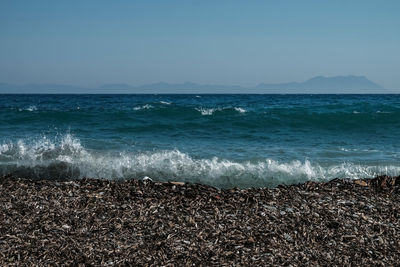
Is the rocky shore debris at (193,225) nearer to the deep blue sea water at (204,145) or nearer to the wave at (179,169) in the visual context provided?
the wave at (179,169)

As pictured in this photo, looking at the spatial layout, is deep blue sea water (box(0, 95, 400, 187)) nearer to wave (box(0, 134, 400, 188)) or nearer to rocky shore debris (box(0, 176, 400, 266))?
wave (box(0, 134, 400, 188))

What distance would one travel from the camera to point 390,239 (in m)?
4.54

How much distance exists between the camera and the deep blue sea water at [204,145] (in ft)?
27.6

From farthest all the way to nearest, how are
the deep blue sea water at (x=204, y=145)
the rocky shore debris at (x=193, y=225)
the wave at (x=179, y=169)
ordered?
the deep blue sea water at (x=204, y=145), the wave at (x=179, y=169), the rocky shore debris at (x=193, y=225)

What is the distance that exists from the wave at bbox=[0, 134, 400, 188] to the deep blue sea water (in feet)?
0.07

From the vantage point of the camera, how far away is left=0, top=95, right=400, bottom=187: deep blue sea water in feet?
27.6

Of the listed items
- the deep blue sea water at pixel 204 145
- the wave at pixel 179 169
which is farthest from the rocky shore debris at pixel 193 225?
the deep blue sea water at pixel 204 145

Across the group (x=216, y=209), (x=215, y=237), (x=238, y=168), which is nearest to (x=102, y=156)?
(x=238, y=168)

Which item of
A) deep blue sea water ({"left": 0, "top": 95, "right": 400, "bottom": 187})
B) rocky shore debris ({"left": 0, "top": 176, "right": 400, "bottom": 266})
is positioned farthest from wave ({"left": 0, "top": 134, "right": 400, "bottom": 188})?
rocky shore debris ({"left": 0, "top": 176, "right": 400, "bottom": 266})

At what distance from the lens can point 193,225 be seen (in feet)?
15.4

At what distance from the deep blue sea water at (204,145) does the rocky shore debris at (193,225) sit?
7.13 ft

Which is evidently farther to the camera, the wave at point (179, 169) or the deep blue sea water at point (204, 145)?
the deep blue sea water at point (204, 145)

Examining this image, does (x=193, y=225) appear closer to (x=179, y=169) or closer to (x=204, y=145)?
(x=179, y=169)

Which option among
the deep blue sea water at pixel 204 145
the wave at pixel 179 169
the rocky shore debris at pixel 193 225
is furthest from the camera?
the deep blue sea water at pixel 204 145
